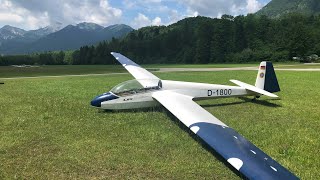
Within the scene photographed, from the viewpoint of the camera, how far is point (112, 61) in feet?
433

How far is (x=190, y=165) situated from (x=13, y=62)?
474 ft

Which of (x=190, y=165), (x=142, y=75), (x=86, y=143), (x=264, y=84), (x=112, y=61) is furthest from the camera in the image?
(x=112, y=61)

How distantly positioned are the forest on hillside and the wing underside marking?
327 ft

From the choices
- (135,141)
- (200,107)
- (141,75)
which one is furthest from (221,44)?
(135,141)

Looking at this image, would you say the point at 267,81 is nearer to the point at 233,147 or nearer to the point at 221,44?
the point at 233,147

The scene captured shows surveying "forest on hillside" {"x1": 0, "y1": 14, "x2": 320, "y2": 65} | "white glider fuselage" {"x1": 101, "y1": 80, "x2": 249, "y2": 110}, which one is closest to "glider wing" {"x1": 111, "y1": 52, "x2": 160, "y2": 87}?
"white glider fuselage" {"x1": 101, "y1": 80, "x2": 249, "y2": 110}

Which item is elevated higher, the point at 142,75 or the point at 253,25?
the point at 253,25

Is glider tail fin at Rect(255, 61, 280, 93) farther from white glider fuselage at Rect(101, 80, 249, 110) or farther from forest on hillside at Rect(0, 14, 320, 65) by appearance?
forest on hillside at Rect(0, 14, 320, 65)

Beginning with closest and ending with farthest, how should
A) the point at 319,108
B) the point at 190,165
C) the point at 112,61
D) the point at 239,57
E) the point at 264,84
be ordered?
the point at 190,165 < the point at 319,108 < the point at 264,84 < the point at 239,57 < the point at 112,61

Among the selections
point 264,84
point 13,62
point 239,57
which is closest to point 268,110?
point 264,84

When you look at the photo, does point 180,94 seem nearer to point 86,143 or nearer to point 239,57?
point 86,143

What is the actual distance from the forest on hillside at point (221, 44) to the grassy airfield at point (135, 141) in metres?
94.9

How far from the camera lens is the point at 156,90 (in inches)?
640

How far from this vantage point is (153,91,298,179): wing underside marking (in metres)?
6.66
